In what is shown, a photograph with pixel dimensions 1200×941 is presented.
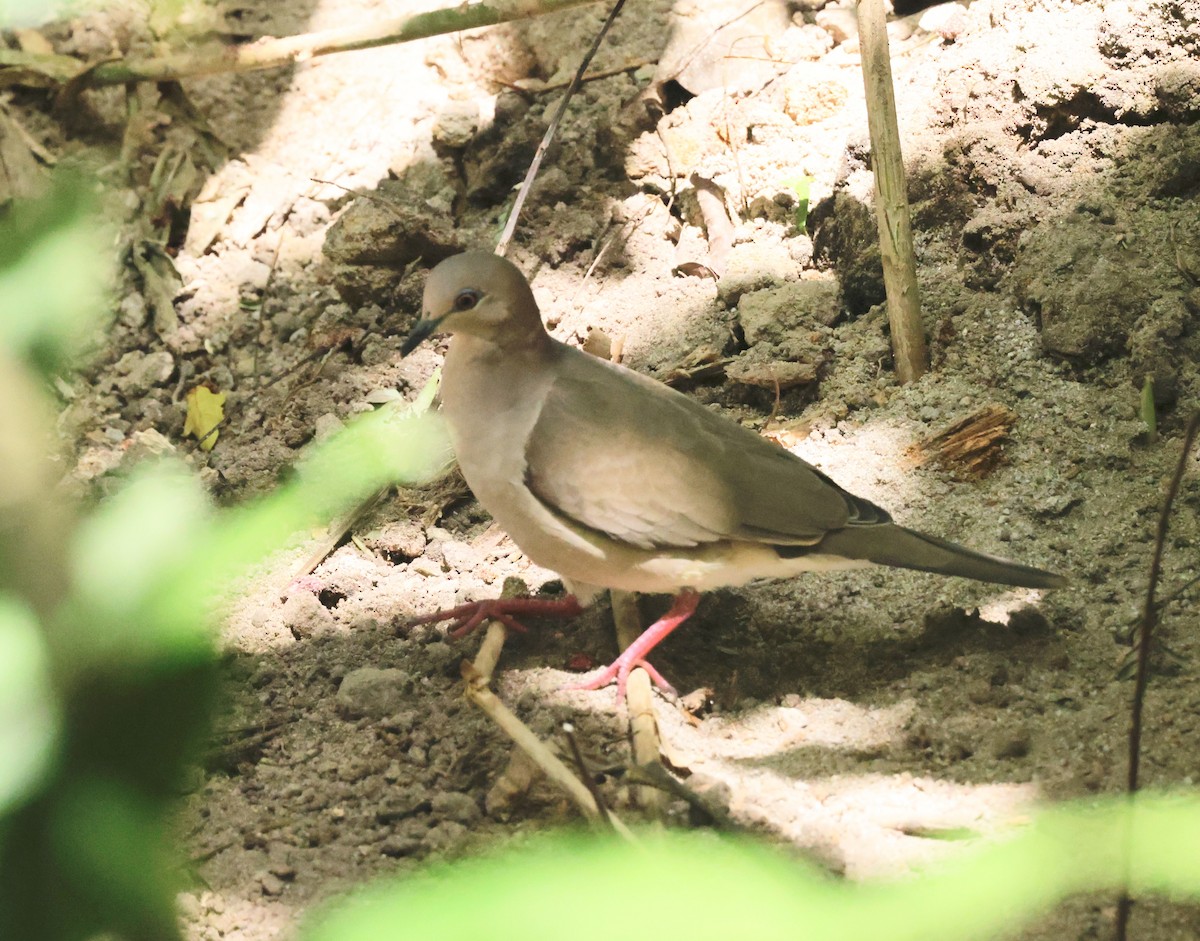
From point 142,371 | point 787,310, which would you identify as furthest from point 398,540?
point 142,371

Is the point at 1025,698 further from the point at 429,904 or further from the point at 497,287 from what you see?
the point at 429,904

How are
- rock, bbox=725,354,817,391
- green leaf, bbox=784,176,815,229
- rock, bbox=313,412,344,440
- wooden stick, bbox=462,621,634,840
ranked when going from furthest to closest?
green leaf, bbox=784,176,815,229, rock, bbox=313,412,344,440, rock, bbox=725,354,817,391, wooden stick, bbox=462,621,634,840

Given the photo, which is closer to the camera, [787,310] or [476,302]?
[476,302]

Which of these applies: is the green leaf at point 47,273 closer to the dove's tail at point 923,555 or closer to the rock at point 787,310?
the dove's tail at point 923,555

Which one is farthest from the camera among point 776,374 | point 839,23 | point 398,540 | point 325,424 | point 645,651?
point 839,23

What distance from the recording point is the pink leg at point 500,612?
3186mm

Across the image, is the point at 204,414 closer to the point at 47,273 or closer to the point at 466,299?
the point at 466,299

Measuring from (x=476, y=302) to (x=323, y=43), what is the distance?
5.78ft

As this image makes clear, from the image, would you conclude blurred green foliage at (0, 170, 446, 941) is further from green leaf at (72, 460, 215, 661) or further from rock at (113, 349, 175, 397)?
rock at (113, 349, 175, 397)

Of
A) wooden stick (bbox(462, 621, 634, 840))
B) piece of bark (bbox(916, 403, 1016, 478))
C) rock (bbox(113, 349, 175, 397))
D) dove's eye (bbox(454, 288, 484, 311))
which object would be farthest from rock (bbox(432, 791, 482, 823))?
rock (bbox(113, 349, 175, 397))

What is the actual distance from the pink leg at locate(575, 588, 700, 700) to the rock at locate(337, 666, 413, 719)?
45cm

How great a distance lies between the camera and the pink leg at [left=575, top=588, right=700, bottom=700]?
9.68 ft

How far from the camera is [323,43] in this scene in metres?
4.17

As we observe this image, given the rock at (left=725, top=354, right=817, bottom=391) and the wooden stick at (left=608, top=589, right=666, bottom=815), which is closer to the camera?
the wooden stick at (left=608, top=589, right=666, bottom=815)
